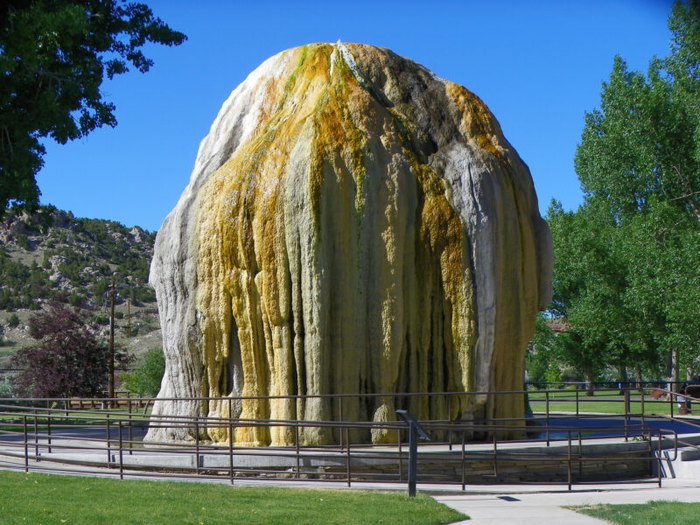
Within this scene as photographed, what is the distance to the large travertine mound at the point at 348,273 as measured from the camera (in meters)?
17.8

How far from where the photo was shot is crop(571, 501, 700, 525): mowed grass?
11.3 m

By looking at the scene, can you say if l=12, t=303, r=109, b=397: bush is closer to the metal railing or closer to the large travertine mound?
the large travertine mound

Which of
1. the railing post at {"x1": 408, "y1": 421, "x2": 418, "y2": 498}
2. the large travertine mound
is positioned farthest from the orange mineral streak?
the railing post at {"x1": 408, "y1": 421, "x2": 418, "y2": 498}

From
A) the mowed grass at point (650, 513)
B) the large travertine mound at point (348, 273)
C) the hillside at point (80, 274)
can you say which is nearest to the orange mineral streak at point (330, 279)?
the large travertine mound at point (348, 273)

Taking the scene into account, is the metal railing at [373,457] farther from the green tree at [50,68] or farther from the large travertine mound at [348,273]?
the green tree at [50,68]

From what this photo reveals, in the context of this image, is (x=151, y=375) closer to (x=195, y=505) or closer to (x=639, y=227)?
(x=639, y=227)

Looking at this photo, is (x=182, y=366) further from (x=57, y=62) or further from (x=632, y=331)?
(x=632, y=331)

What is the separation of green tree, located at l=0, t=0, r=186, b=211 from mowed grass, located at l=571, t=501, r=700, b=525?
8.29 meters

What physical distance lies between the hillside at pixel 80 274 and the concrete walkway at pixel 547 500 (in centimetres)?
6292

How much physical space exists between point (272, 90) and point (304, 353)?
583 cm

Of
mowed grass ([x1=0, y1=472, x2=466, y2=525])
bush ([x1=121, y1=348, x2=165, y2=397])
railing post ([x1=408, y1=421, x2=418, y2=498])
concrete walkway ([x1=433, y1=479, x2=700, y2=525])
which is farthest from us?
bush ([x1=121, y1=348, x2=165, y2=397])

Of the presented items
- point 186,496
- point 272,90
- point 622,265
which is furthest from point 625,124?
point 186,496

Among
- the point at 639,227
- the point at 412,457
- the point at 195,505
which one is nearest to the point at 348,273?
the point at 412,457

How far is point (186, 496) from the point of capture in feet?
42.3
